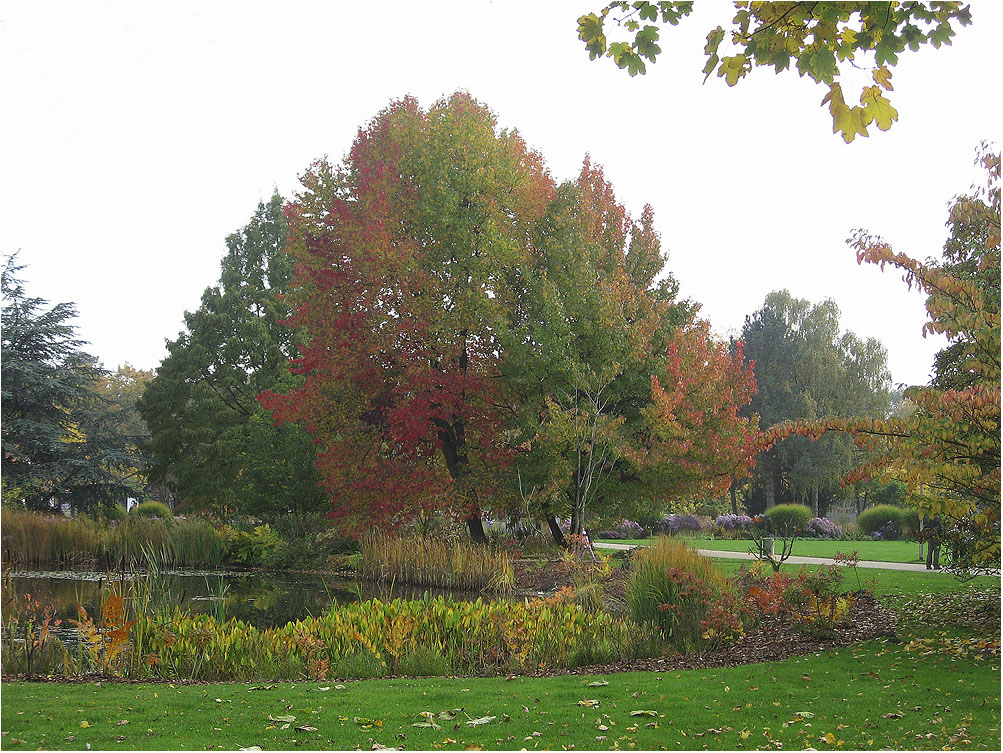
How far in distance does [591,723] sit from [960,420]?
3.57 m

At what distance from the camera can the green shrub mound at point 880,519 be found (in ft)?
81.3

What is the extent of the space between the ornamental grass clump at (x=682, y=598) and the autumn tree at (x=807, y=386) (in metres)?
26.8

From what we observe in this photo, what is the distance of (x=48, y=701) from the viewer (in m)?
5.38

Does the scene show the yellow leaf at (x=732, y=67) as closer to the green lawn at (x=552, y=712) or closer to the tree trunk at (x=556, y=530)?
the green lawn at (x=552, y=712)

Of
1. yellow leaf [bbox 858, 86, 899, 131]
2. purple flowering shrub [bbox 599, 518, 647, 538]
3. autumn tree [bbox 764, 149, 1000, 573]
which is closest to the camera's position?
yellow leaf [bbox 858, 86, 899, 131]

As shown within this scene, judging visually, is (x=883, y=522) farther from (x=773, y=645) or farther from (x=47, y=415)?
(x=47, y=415)

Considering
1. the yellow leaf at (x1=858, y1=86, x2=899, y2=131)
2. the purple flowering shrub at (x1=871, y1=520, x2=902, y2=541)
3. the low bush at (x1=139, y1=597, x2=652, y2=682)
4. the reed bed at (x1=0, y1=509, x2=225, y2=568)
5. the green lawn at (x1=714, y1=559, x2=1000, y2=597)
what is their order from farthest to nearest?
the purple flowering shrub at (x1=871, y1=520, x2=902, y2=541) → the reed bed at (x1=0, y1=509, x2=225, y2=568) → the green lawn at (x1=714, y1=559, x2=1000, y2=597) → the low bush at (x1=139, y1=597, x2=652, y2=682) → the yellow leaf at (x1=858, y1=86, x2=899, y2=131)

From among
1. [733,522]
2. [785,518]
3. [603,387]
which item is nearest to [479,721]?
[603,387]

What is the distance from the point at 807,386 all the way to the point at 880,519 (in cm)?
1155

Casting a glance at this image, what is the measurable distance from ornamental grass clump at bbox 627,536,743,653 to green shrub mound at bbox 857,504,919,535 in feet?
60.9

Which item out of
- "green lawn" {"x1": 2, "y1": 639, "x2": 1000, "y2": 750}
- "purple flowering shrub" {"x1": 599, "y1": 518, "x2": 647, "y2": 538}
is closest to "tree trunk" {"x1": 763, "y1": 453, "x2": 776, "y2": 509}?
"purple flowering shrub" {"x1": 599, "y1": 518, "x2": 647, "y2": 538}

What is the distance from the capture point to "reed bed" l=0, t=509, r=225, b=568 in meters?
16.0

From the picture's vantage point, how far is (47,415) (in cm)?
2128

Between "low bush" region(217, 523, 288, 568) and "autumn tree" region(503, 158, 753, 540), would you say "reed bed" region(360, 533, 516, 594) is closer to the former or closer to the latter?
"autumn tree" region(503, 158, 753, 540)
